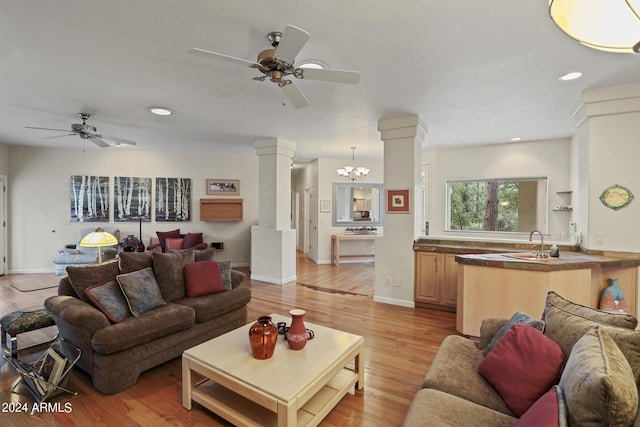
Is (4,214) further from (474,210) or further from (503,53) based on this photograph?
(474,210)

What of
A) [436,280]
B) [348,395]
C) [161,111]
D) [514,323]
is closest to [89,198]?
[161,111]

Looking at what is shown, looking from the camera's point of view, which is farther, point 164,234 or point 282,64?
point 164,234

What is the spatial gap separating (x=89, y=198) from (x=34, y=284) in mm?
2001

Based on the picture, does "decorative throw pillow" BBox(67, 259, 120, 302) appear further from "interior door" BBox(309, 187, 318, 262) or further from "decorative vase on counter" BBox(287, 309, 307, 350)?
"interior door" BBox(309, 187, 318, 262)

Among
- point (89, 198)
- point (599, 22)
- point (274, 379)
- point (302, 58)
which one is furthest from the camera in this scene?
point (89, 198)

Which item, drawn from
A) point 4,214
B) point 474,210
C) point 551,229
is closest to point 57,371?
point 4,214

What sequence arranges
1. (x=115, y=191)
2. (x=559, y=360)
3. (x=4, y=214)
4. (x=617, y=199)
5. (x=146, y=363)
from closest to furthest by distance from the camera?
(x=559, y=360), (x=146, y=363), (x=617, y=199), (x=4, y=214), (x=115, y=191)

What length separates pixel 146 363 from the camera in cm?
234

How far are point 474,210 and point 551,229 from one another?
4.33ft

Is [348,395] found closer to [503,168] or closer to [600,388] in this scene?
[600,388]

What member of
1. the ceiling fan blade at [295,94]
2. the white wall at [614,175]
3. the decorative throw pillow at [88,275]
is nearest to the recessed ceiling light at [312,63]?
Answer: the ceiling fan blade at [295,94]

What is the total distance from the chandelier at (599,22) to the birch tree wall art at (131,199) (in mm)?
7383

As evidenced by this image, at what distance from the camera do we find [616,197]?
3.11 meters

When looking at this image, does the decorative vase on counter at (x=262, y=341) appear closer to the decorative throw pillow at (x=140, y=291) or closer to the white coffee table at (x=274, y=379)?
the white coffee table at (x=274, y=379)
